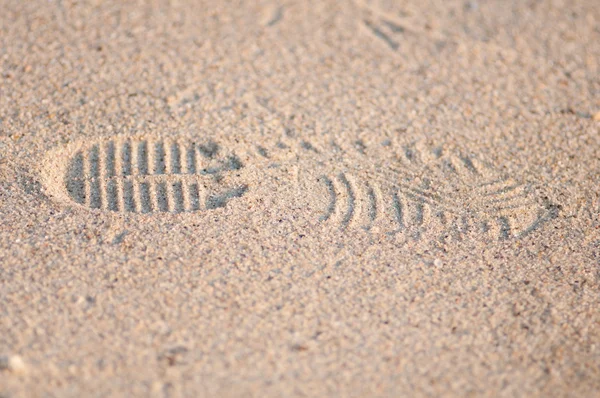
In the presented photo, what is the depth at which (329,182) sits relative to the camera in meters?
2.57

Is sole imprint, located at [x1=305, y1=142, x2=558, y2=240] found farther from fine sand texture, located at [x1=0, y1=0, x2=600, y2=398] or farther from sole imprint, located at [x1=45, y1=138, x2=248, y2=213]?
sole imprint, located at [x1=45, y1=138, x2=248, y2=213]

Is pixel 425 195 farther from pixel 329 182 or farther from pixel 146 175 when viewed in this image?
pixel 146 175

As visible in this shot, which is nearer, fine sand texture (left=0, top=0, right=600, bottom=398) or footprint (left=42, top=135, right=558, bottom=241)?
fine sand texture (left=0, top=0, right=600, bottom=398)

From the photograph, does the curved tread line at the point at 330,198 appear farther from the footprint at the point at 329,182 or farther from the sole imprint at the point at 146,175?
the sole imprint at the point at 146,175

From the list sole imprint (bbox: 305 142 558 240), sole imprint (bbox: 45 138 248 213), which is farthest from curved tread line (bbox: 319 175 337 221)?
sole imprint (bbox: 45 138 248 213)

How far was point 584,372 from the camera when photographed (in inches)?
78.0

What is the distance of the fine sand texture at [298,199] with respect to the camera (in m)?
1.95

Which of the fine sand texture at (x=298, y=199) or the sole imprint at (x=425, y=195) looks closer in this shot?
the fine sand texture at (x=298, y=199)

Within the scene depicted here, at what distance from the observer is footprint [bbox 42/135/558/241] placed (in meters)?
2.43

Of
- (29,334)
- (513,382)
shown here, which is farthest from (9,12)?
(513,382)

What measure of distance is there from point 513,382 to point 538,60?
191 cm

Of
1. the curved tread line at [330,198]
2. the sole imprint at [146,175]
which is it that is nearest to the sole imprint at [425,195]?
the curved tread line at [330,198]

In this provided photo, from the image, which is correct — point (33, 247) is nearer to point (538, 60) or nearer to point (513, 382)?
point (513, 382)

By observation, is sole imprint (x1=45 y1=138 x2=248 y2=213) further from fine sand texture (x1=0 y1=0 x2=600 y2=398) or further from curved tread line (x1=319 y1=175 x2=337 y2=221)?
curved tread line (x1=319 y1=175 x2=337 y2=221)
